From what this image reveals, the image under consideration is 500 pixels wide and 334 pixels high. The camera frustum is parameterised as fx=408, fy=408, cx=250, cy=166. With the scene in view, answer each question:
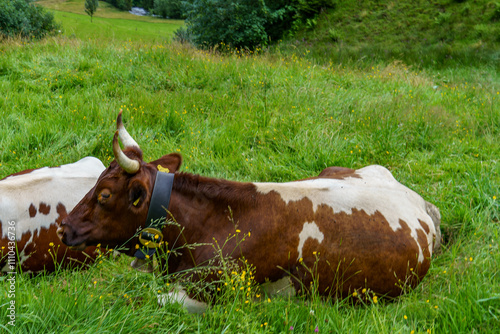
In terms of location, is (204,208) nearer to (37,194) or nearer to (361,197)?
(361,197)

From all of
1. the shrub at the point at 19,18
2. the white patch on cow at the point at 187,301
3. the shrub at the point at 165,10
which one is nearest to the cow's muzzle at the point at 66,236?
the white patch on cow at the point at 187,301

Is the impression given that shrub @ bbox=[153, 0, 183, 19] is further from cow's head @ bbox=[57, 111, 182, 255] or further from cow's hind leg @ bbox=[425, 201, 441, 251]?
cow's head @ bbox=[57, 111, 182, 255]

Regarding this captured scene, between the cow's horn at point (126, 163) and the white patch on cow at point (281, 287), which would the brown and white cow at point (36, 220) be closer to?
the cow's horn at point (126, 163)

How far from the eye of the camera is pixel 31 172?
14.9 ft

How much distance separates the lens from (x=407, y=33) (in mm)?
14516

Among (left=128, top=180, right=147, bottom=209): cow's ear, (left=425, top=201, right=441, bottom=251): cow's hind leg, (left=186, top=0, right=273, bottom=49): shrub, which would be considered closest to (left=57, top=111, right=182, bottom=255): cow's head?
(left=128, top=180, right=147, bottom=209): cow's ear

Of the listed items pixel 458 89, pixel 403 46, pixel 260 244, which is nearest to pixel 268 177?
pixel 260 244

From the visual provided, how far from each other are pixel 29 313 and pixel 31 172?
240 centimetres

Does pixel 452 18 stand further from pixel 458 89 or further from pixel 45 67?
pixel 45 67

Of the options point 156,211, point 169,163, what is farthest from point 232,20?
point 156,211

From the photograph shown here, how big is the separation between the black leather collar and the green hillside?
9630 mm

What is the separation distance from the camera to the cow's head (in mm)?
3141

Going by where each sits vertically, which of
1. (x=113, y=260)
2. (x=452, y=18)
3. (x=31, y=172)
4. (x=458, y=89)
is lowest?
(x=113, y=260)

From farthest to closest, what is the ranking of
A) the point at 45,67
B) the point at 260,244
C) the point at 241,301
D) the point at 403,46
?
the point at 403,46, the point at 45,67, the point at 260,244, the point at 241,301
